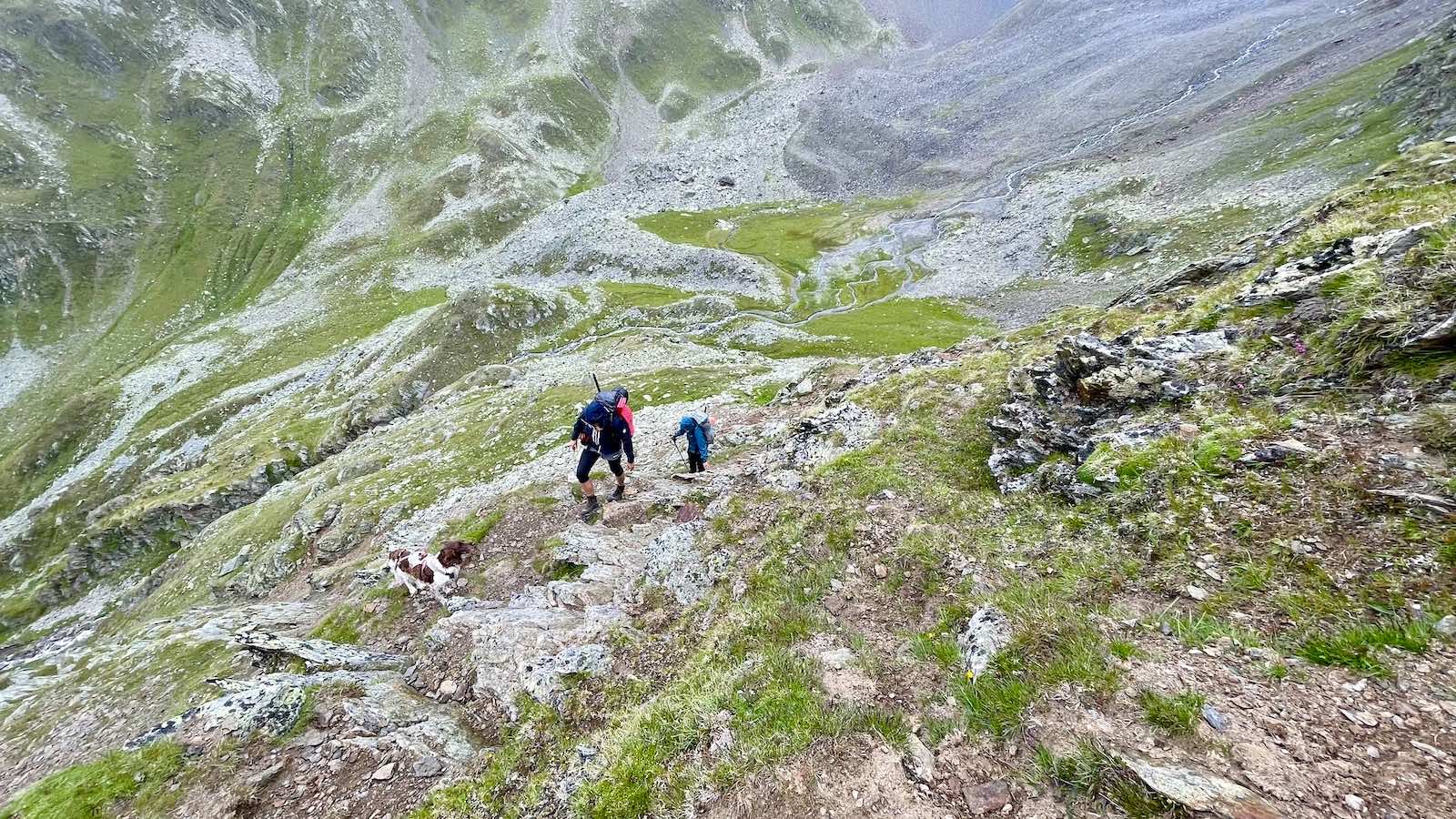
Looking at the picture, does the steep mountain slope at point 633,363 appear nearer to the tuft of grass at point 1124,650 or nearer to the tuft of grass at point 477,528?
the tuft of grass at point 1124,650

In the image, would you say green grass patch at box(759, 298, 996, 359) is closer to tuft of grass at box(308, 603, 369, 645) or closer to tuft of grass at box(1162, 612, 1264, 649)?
tuft of grass at box(308, 603, 369, 645)

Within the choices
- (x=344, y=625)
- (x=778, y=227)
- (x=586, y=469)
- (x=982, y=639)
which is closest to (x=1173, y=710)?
(x=982, y=639)

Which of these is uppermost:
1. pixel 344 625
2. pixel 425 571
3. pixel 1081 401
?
pixel 1081 401

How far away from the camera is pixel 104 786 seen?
377 inches

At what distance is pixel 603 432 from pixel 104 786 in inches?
467

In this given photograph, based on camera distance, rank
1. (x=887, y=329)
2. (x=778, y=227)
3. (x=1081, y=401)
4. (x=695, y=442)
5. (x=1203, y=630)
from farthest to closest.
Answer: (x=778, y=227), (x=887, y=329), (x=695, y=442), (x=1081, y=401), (x=1203, y=630)

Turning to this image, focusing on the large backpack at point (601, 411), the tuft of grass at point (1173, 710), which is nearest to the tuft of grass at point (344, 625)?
the large backpack at point (601, 411)

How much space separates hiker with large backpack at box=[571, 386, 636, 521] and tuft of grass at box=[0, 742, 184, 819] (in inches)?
402

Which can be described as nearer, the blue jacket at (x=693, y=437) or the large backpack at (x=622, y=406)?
the large backpack at (x=622, y=406)

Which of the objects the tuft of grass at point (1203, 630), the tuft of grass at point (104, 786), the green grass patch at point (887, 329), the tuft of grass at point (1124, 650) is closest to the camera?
the tuft of grass at point (1203, 630)

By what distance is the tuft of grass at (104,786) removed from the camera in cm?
934

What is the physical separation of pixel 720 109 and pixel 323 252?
114 m

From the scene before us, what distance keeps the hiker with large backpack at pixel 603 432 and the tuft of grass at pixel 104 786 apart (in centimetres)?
1021

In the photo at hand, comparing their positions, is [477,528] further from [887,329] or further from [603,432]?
[887,329]
